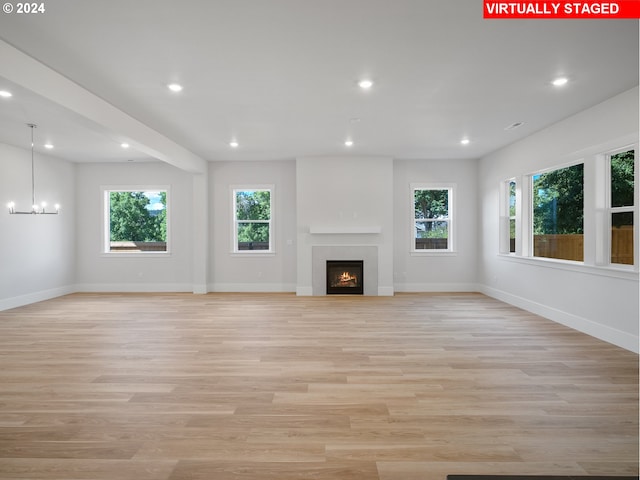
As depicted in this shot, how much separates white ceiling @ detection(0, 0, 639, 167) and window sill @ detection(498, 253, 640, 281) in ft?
6.84

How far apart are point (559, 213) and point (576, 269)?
3.30ft

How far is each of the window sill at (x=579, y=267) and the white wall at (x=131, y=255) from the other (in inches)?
272

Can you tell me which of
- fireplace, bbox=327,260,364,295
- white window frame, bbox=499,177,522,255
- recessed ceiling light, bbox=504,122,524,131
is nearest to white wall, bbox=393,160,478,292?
fireplace, bbox=327,260,364,295

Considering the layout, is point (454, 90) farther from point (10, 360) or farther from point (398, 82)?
point (10, 360)

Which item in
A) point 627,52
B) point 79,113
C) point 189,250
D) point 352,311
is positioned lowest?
point 352,311

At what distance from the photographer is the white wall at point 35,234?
6.58 metres

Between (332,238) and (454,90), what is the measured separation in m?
4.27

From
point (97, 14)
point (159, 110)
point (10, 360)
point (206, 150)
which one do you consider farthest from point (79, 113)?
point (206, 150)

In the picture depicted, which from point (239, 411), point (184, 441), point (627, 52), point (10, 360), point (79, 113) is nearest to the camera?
point (184, 441)

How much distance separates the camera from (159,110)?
4.86 meters

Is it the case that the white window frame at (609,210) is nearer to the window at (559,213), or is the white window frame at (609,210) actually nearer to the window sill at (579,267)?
the window sill at (579,267)

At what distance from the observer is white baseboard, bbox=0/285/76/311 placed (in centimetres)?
654

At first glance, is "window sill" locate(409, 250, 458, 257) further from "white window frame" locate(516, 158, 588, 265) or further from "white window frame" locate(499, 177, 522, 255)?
"white window frame" locate(516, 158, 588, 265)

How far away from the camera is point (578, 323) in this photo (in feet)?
16.3
